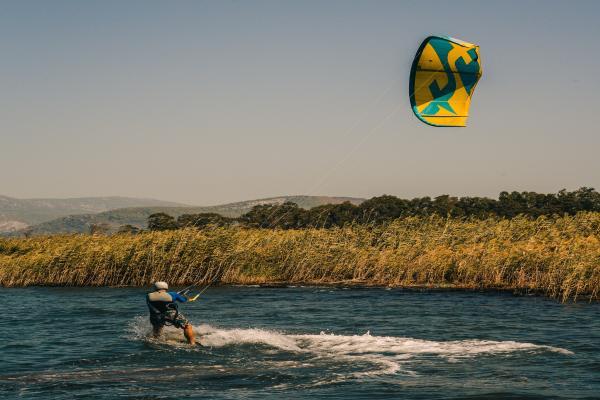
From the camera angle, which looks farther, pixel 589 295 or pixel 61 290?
pixel 61 290

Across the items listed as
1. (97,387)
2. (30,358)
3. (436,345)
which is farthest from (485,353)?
(30,358)

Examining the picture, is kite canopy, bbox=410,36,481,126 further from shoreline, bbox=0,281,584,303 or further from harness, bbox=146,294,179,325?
shoreline, bbox=0,281,584,303

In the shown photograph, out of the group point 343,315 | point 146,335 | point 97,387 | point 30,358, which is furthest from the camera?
point 343,315

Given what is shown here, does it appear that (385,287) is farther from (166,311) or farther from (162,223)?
(162,223)

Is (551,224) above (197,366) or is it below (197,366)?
above

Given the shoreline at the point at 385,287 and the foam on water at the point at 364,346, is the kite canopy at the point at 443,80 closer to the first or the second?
the foam on water at the point at 364,346

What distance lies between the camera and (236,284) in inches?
1449

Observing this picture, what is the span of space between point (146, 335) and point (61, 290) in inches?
608

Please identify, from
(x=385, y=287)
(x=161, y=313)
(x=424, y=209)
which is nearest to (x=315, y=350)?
(x=161, y=313)

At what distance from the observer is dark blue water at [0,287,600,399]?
52.3ft

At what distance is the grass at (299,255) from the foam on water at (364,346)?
12790mm

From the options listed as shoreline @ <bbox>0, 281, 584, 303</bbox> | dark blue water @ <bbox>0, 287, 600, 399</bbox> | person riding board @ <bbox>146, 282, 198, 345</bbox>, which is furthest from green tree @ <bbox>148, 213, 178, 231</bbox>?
Answer: person riding board @ <bbox>146, 282, 198, 345</bbox>

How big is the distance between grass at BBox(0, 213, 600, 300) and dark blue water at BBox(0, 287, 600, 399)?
11.6 ft

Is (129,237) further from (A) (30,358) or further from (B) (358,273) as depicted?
(A) (30,358)
